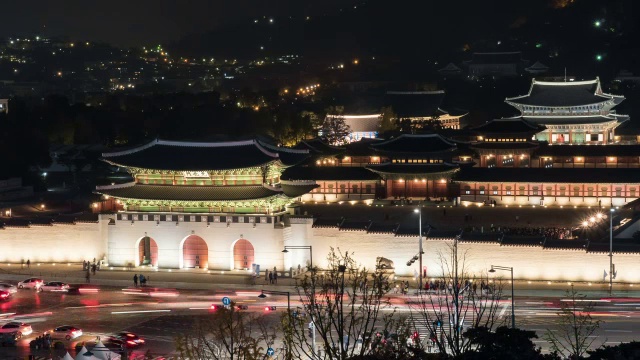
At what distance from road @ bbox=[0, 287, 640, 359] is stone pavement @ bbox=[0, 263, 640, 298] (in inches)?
26.5

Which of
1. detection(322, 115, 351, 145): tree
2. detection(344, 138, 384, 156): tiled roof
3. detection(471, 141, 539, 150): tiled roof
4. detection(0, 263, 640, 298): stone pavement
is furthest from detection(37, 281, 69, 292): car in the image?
detection(322, 115, 351, 145): tree

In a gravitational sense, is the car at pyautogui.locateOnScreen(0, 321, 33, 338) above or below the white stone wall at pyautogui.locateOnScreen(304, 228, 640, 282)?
below

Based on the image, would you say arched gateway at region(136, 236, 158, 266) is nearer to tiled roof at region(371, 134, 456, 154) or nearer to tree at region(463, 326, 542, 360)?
tiled roof at region(371, 134, 456, 154)

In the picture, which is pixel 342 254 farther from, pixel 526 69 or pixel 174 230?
pixel 526 69

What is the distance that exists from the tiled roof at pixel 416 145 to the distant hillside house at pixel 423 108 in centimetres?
2967

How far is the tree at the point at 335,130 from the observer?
3851 inches

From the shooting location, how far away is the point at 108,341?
143 feet

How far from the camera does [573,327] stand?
123 feet

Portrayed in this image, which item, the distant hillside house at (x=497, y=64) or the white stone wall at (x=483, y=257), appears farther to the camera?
the distant hillside house at (x=497, y=64)

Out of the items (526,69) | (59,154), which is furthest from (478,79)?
(59,154)

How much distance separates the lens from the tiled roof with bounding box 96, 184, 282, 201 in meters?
58.2

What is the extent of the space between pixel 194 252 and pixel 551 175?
23548 millimetres

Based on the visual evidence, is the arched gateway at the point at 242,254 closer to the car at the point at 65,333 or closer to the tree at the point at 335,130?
the car at the point at 65,333

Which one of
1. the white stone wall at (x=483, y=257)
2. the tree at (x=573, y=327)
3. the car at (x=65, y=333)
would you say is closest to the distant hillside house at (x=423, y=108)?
the white stone wall at (x=483, y=257)
